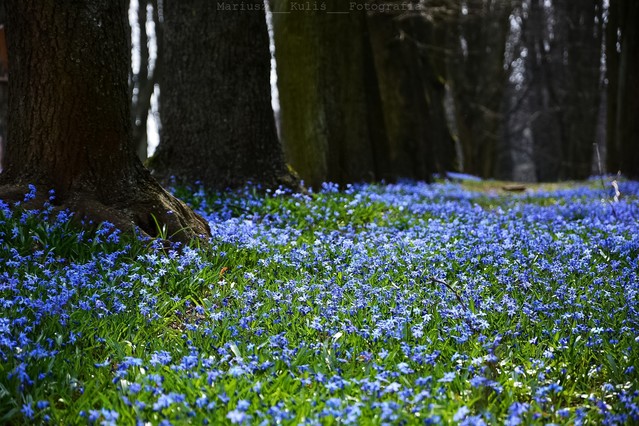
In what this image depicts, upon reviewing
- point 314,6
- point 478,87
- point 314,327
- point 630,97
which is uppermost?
point 478,87

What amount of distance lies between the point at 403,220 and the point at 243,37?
9.96 ft

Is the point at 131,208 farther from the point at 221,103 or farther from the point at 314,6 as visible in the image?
the point at 314,6

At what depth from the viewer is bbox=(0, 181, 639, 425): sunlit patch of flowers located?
2865mm

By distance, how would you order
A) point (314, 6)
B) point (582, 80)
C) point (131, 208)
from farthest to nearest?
1. point (582, 80)
2. point (314, 6)
3. point (131, 208)

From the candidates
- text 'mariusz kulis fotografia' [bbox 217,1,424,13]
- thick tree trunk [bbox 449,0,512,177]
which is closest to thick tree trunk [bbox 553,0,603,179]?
thick tree trunk [bbox 449,0,512,177]

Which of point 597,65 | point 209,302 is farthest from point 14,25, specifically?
point 597,65

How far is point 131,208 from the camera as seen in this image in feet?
17.6

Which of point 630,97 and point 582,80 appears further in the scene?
point 582,80

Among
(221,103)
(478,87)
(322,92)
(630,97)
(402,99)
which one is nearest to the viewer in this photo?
(221,103)

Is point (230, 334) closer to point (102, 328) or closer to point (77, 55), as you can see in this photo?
point (102, 328)

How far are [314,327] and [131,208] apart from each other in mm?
2374

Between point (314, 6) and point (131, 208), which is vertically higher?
point (314, 6)

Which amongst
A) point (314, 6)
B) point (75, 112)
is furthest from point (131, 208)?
point (314, 6)

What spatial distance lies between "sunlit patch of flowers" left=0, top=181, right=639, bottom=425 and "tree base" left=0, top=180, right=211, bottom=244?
→ 0.13 meters
